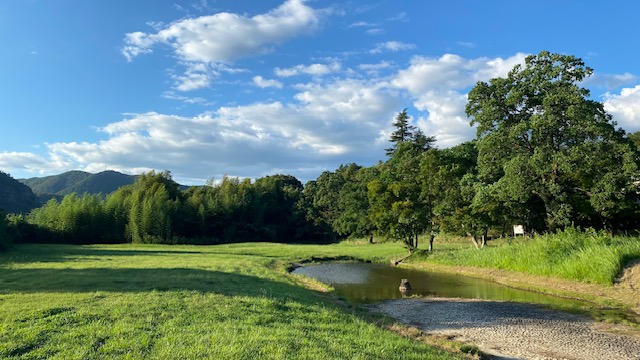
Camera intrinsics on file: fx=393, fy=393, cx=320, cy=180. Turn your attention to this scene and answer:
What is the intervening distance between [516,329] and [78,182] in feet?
631

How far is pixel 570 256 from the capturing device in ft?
71.3

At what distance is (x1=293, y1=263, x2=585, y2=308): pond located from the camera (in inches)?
760

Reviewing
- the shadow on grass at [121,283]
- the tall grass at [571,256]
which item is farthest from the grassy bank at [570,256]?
the shadow on grass at [121,283]

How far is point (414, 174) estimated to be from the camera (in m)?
41.5

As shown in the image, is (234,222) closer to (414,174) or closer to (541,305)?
(414,174)

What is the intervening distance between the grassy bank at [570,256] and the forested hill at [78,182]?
16822cm

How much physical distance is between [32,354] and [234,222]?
6993 centimetres

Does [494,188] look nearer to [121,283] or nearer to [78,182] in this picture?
[121,283]

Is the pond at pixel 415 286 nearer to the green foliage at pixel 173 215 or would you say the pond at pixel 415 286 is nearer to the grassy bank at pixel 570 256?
the grassy bank at pixel 570 256

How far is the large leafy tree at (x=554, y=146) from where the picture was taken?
24672 millimetres

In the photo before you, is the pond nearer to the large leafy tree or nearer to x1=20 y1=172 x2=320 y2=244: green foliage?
the large leafy tree

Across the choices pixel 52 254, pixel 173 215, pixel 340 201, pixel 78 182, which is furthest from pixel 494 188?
pixel 78 182

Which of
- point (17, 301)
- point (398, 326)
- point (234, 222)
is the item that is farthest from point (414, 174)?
point (234, 222)

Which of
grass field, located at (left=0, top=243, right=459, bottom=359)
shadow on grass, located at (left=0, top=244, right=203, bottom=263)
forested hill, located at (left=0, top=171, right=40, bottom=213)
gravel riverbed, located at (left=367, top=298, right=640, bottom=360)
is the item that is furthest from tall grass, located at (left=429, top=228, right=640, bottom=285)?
forested hill, located at (left=0, top=171, right=40, bottom=213)
